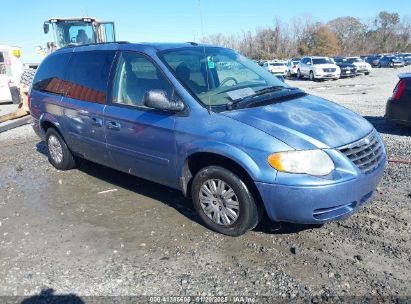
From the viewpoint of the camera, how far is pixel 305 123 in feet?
11.7

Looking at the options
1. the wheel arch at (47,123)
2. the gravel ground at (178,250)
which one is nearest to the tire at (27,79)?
the wheel arch at (47,123)

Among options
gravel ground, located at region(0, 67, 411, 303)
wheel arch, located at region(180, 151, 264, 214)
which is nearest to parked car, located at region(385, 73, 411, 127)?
gravel ground, located at region(0, 67, 411, 303)

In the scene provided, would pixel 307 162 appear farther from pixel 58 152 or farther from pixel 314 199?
pixel 58 152

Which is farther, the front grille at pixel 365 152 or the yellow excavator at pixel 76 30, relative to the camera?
the yellow excavator at pixel 76 30

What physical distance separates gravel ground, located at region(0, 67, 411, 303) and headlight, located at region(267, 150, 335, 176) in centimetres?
78

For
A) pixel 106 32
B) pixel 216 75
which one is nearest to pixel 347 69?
pixel 106 32

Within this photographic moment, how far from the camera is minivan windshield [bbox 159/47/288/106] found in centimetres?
402

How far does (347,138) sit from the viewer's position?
3480 mm

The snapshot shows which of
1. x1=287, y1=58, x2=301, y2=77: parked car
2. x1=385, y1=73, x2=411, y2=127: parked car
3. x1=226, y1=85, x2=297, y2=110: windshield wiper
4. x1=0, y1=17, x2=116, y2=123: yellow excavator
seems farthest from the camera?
x1=287, y1=58, x2=301, y2=77: parked car

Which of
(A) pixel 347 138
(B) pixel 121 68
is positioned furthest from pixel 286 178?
(B) pixel 121 68

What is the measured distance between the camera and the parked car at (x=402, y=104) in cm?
766

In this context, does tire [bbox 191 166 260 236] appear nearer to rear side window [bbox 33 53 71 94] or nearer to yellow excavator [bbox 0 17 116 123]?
rear side window [bbox 33 53 71 94]

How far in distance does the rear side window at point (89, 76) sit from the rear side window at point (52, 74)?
0.72 ft

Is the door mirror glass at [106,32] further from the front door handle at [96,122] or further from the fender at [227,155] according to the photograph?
the fender at [227,155]
